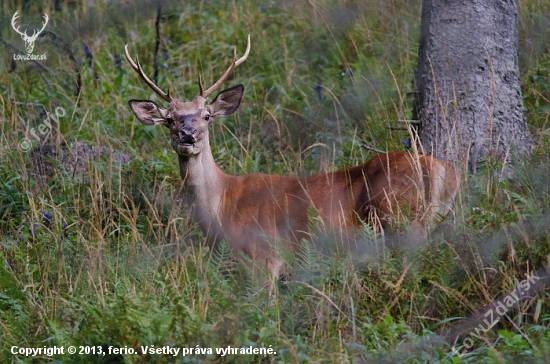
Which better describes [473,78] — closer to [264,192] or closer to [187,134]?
[264,192]

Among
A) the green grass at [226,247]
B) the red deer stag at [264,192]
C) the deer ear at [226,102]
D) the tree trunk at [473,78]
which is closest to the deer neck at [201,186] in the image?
the red deer stag at [264,192]

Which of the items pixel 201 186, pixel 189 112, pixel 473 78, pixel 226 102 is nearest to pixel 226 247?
pixel 201 186

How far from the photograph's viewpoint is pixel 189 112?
6121 mm

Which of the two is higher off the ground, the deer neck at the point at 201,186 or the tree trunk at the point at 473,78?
the tree trunk at the point at 473,78

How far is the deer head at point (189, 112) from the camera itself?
5996 mm

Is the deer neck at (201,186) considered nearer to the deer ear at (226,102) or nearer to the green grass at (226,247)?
the green grass at (226,247)

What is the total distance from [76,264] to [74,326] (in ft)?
2.53

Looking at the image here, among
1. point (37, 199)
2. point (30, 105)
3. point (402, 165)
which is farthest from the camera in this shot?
point (30, 105)

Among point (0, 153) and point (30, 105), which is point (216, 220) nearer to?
point (0, 153)

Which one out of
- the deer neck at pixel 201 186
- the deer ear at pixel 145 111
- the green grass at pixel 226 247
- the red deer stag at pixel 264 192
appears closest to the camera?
the green grass at pixel 226 247

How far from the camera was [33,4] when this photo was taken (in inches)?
367

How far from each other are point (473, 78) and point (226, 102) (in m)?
1.70

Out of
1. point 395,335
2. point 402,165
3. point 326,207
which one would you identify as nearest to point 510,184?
point 402,165

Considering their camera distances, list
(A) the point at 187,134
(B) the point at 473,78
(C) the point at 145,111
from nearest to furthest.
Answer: (A) the point at 187,134
(B) the point at 473,78
(C) the point at 145,111
